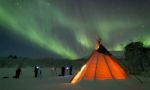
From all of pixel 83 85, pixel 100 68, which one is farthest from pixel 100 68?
pixel 83 85

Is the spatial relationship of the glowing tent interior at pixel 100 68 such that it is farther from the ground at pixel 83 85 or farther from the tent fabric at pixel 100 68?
the ground at pixel 83 85

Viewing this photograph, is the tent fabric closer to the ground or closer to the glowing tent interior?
the glowing tent interior

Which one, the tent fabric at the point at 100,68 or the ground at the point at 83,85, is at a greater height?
the tent fabric at the point at 100,68

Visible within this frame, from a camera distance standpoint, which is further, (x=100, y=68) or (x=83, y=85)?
(x=100, y=68)

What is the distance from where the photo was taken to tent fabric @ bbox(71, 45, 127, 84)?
89.3ft

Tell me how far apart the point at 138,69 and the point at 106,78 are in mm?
19170

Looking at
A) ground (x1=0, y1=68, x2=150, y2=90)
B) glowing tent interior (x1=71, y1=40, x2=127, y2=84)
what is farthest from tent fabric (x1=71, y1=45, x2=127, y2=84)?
ground (x1=0, y1=68, x2=150, y2=90)

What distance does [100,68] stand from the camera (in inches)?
1086

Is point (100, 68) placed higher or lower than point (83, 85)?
higher

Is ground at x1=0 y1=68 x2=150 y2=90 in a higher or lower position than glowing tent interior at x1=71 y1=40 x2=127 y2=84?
lower

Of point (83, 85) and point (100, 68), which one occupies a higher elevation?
point (100, 68)

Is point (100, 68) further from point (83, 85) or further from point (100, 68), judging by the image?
point (83, 85)

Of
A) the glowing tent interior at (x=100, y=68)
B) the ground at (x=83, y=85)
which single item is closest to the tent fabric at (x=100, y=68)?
the glowing tent interior at (x=100, y=68)

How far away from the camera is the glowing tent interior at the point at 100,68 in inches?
1072
